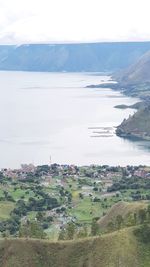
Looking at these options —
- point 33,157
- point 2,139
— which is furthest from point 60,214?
point 2,139

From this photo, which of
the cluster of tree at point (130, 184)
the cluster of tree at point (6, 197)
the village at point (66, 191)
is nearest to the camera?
the village at point (66, 191)

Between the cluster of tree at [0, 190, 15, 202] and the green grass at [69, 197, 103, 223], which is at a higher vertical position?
the cluster of tree at [0, 190, 15, 202]

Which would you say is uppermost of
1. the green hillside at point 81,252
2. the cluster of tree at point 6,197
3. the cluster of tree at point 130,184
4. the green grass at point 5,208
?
the cluster of tree at point 130,184

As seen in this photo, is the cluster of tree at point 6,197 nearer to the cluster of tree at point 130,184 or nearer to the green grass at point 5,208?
the green grass at point 5,208

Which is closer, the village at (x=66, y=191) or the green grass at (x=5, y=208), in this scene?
the green grass at (x=5, y=208)

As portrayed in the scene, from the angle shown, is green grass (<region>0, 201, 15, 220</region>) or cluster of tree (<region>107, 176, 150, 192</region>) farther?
cluster of tree (<region>107, 176, 150, 192</region>)

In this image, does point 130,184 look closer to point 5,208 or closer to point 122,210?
point 5,208

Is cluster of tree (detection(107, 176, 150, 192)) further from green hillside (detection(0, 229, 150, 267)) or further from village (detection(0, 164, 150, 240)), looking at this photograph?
green hillside (detection(0, 229, 150, 267))

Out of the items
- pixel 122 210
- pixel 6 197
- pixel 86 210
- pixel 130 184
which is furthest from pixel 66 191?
pixel 122 210

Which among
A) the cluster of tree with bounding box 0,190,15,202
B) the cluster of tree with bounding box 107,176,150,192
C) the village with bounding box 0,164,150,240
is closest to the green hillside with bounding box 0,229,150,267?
the village with bounding box 0,164,150,240

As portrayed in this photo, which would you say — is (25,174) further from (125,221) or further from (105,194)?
(125,221)

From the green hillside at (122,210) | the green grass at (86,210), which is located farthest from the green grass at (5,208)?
the green hillside at (122,210)
